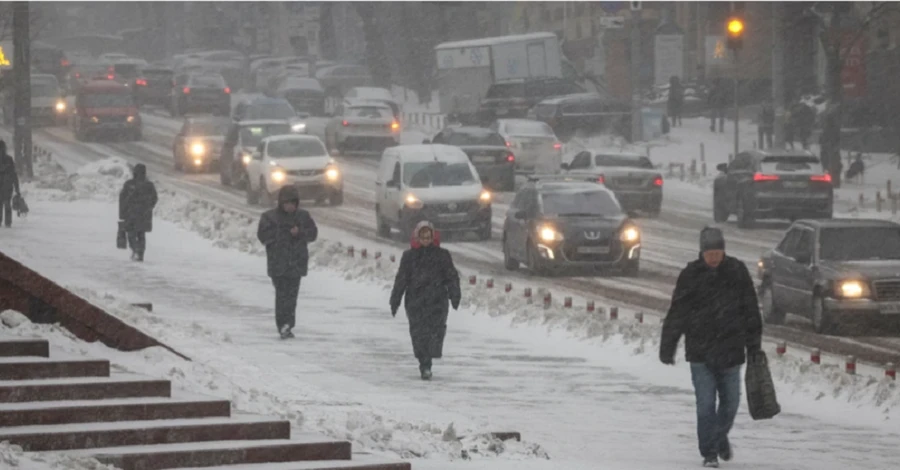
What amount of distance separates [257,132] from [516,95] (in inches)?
593

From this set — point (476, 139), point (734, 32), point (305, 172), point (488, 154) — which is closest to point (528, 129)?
point (476, 139)

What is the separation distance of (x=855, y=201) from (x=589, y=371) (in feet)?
79.4

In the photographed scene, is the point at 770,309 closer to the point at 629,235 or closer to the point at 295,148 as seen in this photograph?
the point at 629,235

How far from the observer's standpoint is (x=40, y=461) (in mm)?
10234

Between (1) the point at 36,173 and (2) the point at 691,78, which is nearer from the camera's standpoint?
(1) the point at 36,173

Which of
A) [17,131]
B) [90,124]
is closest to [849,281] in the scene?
[17,131]

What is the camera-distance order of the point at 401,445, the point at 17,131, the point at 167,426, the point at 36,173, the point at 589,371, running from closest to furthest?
1. the point at 167,426
2. the point at 401,445
3. the point at 589,371
4. the point at 17,131
5. the point at 36,173

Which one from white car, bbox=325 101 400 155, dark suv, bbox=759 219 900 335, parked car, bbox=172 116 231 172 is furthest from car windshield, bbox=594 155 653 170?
dark suv, bbox=759 219 900 335

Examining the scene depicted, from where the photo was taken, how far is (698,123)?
6206 centimetres

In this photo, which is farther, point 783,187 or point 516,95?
point 516,95

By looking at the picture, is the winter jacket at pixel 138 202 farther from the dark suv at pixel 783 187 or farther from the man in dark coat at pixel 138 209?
the dark suv at pixel 783 187

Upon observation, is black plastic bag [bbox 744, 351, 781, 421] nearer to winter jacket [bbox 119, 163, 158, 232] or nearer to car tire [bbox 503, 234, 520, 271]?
car tire [bbox 503, 234, 520, 271]

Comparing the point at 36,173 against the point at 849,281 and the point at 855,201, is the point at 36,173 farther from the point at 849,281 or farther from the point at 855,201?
the point at 849,281

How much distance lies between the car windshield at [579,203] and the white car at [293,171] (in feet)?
37.9
